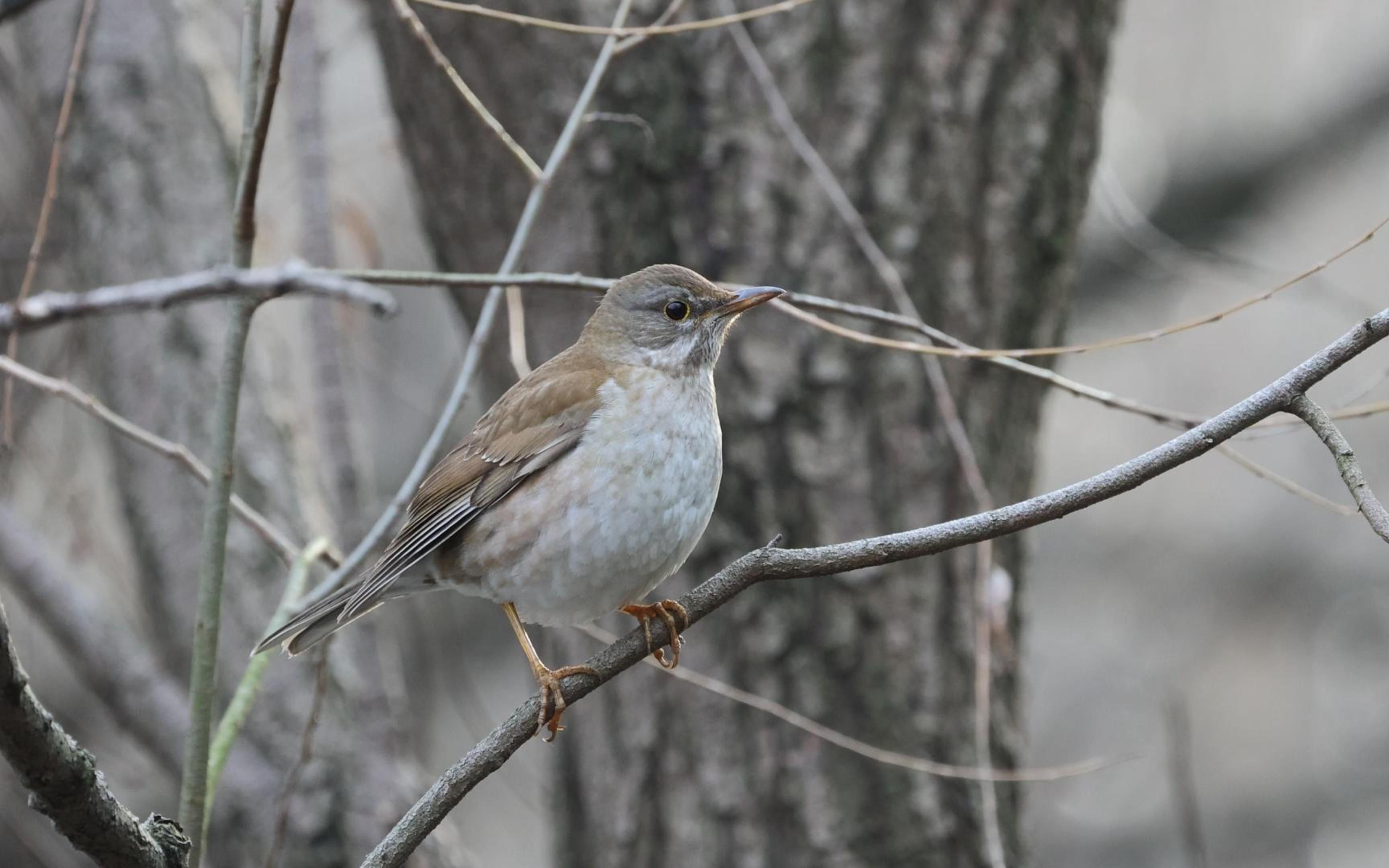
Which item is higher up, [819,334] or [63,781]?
[819,334]

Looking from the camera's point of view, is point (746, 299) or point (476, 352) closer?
point (476, 352)

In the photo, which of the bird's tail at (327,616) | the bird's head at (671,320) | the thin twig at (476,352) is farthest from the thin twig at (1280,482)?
the bird's tail at (327,616)

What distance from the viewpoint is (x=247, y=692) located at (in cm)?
294

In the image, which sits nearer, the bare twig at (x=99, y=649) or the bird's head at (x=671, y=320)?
the bird's head at (x=671, y=320)

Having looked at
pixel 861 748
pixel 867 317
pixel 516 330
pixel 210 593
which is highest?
pixel 516 330

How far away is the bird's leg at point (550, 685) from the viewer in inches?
102

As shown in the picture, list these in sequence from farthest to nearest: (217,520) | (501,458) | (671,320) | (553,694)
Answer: (671,320)
(501,458)
(553,694)
(217,520)

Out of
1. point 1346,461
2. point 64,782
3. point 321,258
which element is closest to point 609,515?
point 64,782

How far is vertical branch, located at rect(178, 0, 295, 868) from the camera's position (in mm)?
2482

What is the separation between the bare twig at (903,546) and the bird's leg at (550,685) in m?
0.13

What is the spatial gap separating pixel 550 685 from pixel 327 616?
77cm

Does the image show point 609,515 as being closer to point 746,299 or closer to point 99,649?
point 746,299

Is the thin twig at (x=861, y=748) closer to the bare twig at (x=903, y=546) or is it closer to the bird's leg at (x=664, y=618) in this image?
the bird's leg at (x=664, y=618)

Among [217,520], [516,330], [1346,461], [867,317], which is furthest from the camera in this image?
[516,330]
